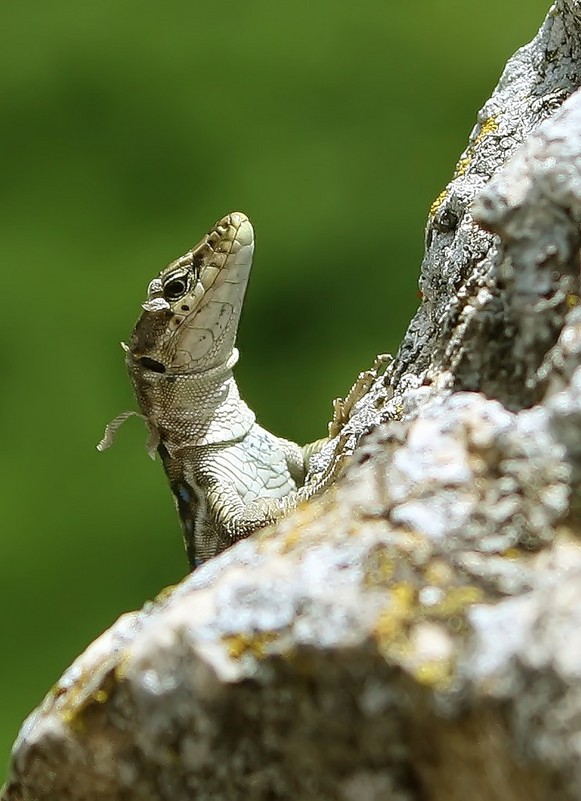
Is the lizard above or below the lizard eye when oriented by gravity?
below

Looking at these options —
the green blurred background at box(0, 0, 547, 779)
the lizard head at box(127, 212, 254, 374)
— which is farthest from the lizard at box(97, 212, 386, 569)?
the green blurred background at box(0, 0, 547, 779)

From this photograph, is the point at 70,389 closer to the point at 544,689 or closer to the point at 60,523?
the point at 60,523

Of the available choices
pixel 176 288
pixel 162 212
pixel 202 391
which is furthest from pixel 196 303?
pixel 162 212

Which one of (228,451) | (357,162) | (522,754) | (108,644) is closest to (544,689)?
(522,754)

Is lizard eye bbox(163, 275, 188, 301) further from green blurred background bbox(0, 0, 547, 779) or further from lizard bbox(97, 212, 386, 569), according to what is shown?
green blurred background bbox(0, 0, 547, 779)

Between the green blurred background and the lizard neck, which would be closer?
the lizard neck

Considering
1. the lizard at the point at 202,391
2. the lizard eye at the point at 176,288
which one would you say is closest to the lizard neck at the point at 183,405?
the lizard at the point at 202,391
